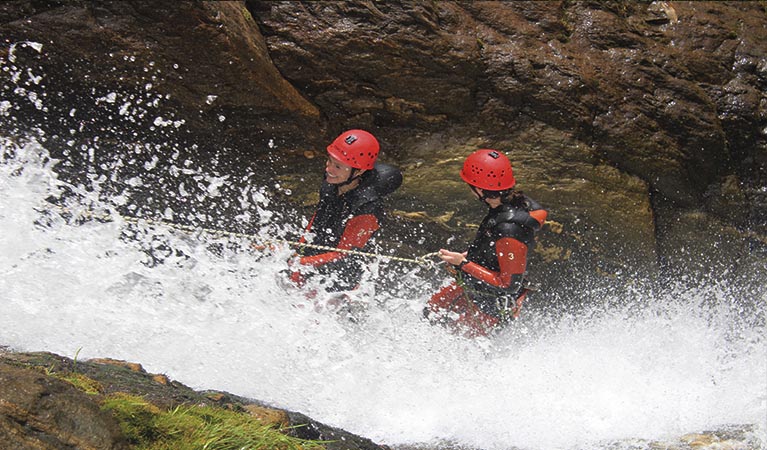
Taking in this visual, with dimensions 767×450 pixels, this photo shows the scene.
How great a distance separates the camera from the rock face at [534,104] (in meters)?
6.00

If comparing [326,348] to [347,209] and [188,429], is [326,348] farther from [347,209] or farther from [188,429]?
[188,429]

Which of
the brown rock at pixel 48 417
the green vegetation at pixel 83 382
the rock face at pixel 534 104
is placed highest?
the rock face at pixel 534 104

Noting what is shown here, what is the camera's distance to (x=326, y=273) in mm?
5301

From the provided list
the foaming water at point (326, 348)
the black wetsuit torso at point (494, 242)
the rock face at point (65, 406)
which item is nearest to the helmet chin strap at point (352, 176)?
the foaming water at point (326, 348)

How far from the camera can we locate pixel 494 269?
5164 mm

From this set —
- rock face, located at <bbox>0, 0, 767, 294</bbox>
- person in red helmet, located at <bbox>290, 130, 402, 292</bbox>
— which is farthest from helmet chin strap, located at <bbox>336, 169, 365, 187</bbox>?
rock face, located at <bbox>0, 0, 767, 294</bbox>

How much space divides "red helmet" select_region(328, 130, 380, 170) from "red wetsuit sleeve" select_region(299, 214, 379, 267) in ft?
1.51

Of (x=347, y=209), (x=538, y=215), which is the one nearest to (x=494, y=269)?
(x=538, y=215)

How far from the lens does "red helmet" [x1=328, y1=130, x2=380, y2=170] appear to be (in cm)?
511

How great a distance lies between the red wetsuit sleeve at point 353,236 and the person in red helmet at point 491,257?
25.7 inches

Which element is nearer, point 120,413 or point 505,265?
point 120,413

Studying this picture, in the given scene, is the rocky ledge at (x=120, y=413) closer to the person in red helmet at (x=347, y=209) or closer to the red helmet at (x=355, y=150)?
the person in red helmet at (x=347, y=209)

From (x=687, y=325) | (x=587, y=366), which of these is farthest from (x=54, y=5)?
(x=687, y=325)

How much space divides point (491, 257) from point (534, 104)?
7.58ft
